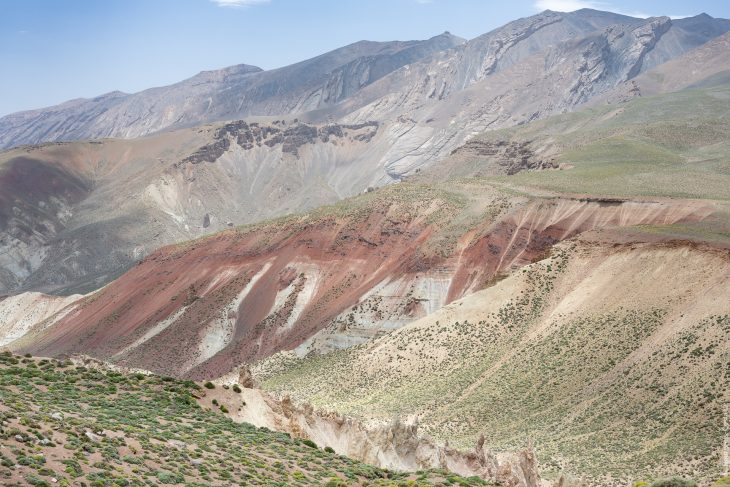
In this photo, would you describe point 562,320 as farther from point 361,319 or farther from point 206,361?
point 206,361

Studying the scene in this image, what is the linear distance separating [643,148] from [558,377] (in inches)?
3513

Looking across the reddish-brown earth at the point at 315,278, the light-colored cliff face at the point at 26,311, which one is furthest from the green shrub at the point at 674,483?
the light-colored cliff face at the point at 26,311

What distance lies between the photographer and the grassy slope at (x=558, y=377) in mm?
45219

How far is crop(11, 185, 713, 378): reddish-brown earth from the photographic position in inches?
3383

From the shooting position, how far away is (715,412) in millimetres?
45000

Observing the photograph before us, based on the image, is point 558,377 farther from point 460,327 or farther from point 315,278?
point 315,278

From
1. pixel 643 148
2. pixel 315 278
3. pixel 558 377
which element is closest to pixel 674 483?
pixel 558 377

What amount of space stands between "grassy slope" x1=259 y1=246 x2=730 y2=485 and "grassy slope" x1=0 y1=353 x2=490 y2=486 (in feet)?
49.9

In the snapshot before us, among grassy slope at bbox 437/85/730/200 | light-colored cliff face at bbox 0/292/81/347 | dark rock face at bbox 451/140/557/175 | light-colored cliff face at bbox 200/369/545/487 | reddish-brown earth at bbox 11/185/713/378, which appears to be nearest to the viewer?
light-colored cliff face at bbox 200/369/545/487

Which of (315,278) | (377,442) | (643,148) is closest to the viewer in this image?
(377,442)

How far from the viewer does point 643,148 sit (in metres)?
137

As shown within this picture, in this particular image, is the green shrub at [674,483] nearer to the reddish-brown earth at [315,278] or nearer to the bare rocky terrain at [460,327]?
the bare rocky terrain at [460,327]

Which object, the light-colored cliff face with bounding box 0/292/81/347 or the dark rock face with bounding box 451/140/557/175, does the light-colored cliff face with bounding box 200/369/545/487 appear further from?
the dark rock face with bounding box 451/140/557/175

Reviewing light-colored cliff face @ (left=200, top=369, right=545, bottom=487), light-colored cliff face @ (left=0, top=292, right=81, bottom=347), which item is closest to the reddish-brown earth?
light-colored cliff face @ (left=0, top=292, right=81, bottom=347)
